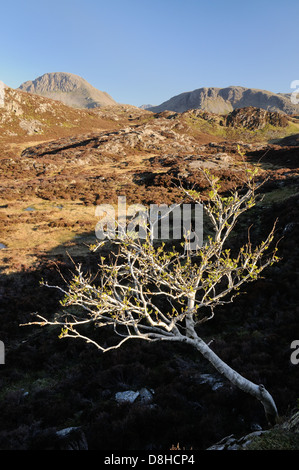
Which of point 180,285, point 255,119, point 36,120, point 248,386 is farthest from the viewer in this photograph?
point 255,119

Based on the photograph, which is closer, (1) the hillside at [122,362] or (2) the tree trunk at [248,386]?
(2) the tree trunk at [248,386]

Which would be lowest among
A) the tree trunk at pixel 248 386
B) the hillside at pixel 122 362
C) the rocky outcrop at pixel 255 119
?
the hillside at pixel 122 362

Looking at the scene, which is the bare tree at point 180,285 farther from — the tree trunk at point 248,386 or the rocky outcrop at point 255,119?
the rocky outcrop at point 255,119

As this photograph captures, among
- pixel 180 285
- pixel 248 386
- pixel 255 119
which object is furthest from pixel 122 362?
pixel 255 119

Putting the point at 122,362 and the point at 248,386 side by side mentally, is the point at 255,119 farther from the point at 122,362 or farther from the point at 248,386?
the point at 248,386

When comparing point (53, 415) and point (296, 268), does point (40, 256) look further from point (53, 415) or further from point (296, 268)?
point (296, 268)

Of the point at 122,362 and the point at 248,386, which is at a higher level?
the point at 248,386

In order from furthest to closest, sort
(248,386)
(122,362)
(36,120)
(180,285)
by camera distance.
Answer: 1. (36,120)
2. (122,362)
3. (180,285)
4. (248,386)

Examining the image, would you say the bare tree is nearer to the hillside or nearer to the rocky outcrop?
the hillside

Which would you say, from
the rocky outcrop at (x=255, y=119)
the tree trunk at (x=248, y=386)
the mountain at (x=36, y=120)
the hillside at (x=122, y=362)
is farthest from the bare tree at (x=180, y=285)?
the rocky outcrop at (x=255, y=119)

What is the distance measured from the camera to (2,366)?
32.4 ft

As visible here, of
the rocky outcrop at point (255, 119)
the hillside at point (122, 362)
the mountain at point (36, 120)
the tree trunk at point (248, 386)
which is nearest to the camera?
the tree trunk at point (248, 386)

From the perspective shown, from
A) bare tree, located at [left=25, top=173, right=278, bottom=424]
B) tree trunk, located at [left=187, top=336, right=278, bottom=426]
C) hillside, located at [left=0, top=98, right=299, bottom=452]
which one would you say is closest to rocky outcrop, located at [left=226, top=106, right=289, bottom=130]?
hillside, located at [left=0, top=98, right=299, bottom=452]
